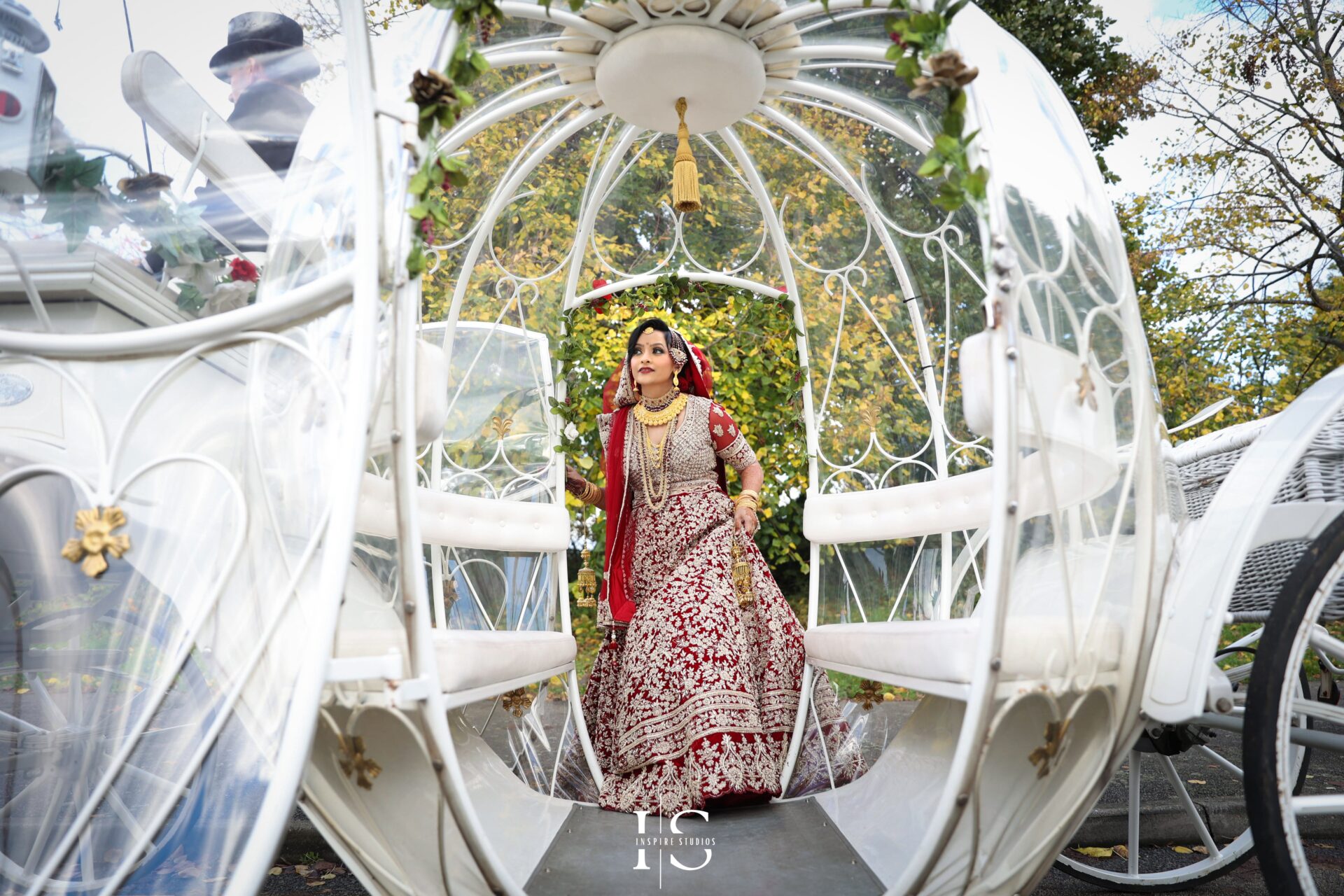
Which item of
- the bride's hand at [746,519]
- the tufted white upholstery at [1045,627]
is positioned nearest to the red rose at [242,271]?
the tufted white upholstery at [1045,627]

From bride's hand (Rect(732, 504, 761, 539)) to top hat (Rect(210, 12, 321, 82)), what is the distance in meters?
2.02

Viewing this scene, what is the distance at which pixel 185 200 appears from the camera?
198cm

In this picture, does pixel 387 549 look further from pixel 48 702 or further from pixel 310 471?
pixel 48 702

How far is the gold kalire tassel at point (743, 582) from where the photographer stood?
341 centimetres

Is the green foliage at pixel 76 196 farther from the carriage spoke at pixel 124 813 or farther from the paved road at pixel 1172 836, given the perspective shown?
the paved road at pixel 1172 836

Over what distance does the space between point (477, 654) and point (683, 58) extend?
193cm

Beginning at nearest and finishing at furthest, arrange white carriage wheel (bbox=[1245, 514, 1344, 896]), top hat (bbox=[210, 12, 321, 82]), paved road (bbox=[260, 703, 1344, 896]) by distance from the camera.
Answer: white carriage wheel (bbox=[1245, 514, 1344, 896]), top hat (bbox=[210, 12, 321, 82]), paved road (bbox=[260, 703, 1344, 896])

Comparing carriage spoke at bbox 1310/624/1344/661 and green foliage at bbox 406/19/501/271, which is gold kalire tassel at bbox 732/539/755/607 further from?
green foliage at bbox 406/19/501/271

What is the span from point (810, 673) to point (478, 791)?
140cm

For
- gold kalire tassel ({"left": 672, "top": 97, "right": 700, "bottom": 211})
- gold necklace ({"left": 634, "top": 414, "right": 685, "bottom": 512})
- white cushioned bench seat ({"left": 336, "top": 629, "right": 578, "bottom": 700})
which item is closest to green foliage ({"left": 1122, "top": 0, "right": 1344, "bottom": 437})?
gold necklace ({"left": 634, "top": 414, "right": 685, "bottom": 512})

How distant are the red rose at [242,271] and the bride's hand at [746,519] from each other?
1926mm

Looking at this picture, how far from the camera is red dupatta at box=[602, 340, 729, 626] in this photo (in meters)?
3.52

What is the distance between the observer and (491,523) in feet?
10.8

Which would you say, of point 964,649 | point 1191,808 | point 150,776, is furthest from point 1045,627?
point 150,776
